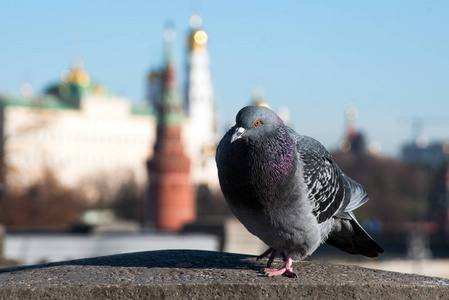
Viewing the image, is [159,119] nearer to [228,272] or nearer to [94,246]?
[94,246]

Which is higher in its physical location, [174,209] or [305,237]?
[305,237]

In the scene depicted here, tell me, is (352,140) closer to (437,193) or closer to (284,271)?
(437,193)

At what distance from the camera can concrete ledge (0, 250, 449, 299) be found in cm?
330

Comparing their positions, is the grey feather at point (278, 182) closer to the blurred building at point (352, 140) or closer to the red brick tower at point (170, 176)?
the red brick tower at point (170, 176)

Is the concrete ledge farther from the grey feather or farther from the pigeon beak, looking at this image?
the pigeon beak

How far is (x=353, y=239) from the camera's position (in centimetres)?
400

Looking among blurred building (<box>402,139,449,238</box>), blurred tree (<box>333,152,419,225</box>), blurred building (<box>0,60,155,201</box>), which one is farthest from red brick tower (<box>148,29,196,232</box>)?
blurred building (<box>0,60,155,201</box>)

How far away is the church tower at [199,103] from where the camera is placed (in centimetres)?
8569

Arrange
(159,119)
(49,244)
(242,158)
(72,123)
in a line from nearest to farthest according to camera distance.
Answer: (242,158)
(49,244)
(159,119)
(72,123)

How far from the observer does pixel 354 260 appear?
30062 millimetres

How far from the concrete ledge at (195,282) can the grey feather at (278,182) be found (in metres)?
0.19

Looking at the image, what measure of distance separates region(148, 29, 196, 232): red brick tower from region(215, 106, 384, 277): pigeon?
3558cm

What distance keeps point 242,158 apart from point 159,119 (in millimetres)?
36375

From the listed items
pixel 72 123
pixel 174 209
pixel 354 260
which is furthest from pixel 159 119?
pixel 72 123
